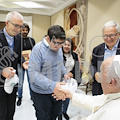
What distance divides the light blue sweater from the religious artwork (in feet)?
3.15

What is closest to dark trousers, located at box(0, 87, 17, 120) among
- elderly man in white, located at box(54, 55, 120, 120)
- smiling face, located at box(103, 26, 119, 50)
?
elderly man in white, located at box(54, 55, 120, 120)

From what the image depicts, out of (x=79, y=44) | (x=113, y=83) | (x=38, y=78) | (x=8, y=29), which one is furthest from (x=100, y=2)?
(x=113, y=83)

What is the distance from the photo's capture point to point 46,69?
3.31 ft

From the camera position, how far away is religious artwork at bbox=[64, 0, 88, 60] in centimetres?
203

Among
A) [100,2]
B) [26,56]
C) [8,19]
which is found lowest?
[26,56]

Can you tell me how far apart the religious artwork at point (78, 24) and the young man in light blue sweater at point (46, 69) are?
959 millimetres

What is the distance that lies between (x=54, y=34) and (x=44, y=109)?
2.13 feet

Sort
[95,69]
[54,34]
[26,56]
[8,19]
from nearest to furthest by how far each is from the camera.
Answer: [54,34] → [8,19] → [95,69] → [26,56]

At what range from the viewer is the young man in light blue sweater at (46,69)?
0.93 meters

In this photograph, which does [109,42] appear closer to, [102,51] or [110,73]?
[102,51]

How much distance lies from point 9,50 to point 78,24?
152cm

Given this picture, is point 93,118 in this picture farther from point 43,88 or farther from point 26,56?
point 26,56

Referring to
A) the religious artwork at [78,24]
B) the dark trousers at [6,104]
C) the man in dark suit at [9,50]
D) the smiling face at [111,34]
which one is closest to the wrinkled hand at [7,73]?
the man in dark suit at [9,50]

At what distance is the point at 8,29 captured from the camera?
1.07 m
